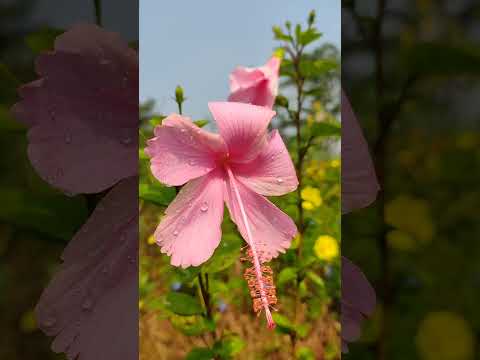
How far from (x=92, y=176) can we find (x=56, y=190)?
0.04 ft

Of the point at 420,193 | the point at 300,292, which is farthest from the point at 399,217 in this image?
the point at 300,292

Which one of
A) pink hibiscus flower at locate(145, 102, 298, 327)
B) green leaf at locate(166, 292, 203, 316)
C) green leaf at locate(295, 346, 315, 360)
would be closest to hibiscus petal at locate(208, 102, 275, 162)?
pink hibiscus flower at locate(145, 102, 298, 327)

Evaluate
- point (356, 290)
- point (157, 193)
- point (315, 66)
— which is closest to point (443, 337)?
point (356, 290)

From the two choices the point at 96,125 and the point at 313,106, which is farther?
the point at 313,106

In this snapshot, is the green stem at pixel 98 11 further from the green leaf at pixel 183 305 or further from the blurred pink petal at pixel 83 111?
the green leaf at pixel 183 305

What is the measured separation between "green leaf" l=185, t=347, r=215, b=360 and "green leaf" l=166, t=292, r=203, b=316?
3 cm

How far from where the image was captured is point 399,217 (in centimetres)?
18

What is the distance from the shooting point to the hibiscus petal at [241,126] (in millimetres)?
211

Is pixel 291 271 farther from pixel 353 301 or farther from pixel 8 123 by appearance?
pixel 8 123

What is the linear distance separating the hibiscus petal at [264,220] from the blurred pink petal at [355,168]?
0.03 meters

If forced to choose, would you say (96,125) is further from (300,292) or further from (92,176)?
(300,292)

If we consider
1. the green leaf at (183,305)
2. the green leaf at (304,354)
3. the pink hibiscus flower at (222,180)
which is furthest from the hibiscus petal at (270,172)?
the green leaf at (304,354)

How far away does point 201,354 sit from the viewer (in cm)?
28

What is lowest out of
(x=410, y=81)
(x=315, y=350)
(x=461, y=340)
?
(x=315, y=350)
